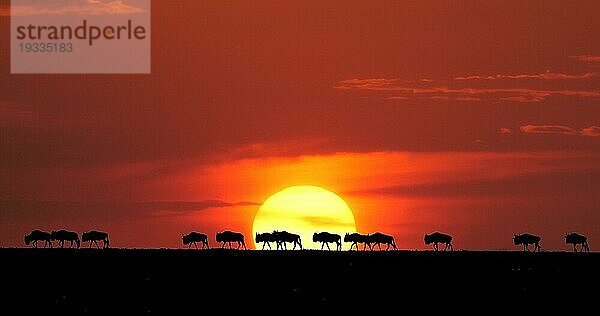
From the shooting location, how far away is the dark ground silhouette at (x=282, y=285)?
54688mm

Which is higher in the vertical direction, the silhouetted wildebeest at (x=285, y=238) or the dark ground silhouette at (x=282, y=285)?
the silhouetted wildebeest at (x=285, y=238)

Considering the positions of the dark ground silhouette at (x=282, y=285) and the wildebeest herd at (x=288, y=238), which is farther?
the wildebeest herd at (x=288, y=238)

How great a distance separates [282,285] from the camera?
66.9m

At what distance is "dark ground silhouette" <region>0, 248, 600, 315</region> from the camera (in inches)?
2153

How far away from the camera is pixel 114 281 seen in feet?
225

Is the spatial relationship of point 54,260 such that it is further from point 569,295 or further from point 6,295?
point 569,295

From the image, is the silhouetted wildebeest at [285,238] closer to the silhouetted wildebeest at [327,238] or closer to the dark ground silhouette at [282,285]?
the silhouetted wildebeest at [327,238]

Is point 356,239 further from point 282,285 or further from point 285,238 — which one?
point 282,285

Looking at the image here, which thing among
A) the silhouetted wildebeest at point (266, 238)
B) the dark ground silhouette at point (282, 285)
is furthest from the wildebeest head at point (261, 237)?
the dark ground silhouette at point (282, 285)

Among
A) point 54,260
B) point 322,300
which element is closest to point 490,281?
point 322,300

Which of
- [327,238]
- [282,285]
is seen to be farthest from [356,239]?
[282,285]

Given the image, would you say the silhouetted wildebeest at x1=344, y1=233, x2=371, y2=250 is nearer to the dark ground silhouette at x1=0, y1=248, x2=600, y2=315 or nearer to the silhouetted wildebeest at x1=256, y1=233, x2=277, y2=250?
the silhouetted wildebeest at x1=256, y1=233, x2=277, y2=250

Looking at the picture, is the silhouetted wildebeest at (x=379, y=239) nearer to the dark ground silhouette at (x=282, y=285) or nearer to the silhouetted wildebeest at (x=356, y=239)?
the silhouetted wildebeest at (x=356, y=239)

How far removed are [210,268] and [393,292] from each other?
77.9 feet
